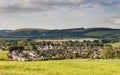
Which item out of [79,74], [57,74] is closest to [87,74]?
[79,74]

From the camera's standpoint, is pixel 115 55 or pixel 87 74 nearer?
pixel 87 74

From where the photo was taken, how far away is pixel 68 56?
174m

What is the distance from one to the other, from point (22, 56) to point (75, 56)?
30.3m

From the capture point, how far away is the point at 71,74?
6744cm

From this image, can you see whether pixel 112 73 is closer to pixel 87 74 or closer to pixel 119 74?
pixel 119 74

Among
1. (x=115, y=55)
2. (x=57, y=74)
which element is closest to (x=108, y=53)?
(x=115, y=55)

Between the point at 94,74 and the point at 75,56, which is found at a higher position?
the point at 94,74

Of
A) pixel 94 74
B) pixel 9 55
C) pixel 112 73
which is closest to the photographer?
pixel 94 74

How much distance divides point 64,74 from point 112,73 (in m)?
14.4

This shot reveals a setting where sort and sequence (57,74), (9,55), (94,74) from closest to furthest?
(57,74), (94,74), (9,55)

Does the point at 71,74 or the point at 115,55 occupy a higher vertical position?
the point at 71,74

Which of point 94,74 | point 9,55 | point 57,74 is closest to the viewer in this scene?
point 57,74

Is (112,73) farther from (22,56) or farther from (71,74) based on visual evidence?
(22,56)

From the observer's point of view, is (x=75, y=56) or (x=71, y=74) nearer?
(x=71, y=74)
